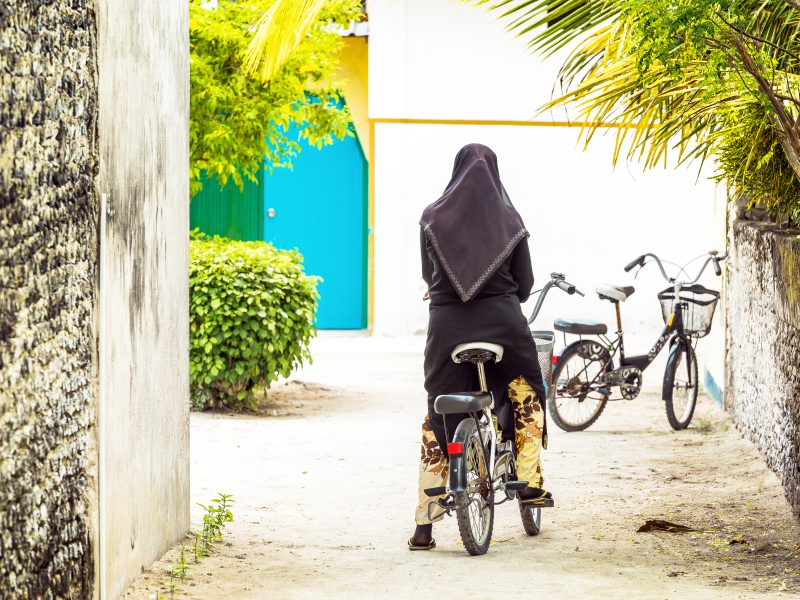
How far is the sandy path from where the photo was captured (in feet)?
15.9

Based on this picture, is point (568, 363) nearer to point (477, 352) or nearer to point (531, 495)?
point (531, 495)

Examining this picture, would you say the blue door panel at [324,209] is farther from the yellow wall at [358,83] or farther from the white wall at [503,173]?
the white wall at [503,173]

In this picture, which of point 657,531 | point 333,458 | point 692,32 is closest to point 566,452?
point 333,458

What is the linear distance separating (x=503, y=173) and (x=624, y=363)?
253 inches

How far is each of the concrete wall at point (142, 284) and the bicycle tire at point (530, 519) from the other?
1620 mm

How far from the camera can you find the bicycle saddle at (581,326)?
8.55 metres

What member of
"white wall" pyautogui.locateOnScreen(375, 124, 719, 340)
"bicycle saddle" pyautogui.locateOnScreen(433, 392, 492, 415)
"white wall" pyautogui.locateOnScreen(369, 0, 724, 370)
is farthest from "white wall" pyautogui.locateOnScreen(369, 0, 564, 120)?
"bicycle saddle" pyautogui.locateOnScreen(433, 392, 492, 415)

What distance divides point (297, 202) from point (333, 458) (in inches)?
308

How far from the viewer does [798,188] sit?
21.0 feet

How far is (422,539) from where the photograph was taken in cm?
548

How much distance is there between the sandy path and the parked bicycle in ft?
0.59

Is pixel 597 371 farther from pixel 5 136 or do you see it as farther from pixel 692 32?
pixel 5 136

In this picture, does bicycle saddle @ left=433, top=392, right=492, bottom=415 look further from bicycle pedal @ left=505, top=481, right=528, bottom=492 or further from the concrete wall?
the concrete wall

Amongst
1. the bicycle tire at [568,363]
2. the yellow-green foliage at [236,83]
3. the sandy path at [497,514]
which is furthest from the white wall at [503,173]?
the bicycle tire at [568,363]
